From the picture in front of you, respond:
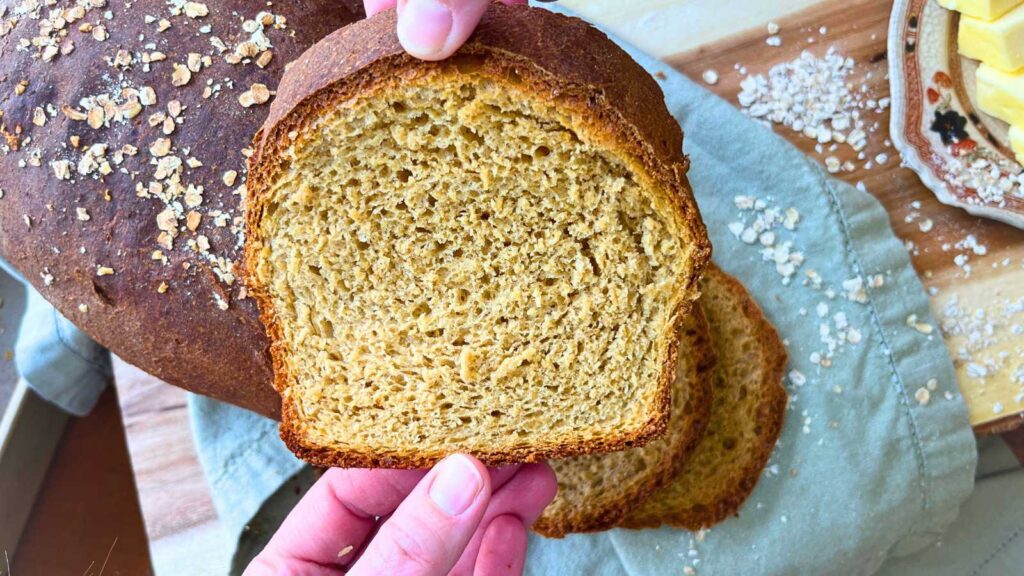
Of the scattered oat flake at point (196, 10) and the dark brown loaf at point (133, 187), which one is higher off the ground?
the scattered oat flake at point (196, 10)

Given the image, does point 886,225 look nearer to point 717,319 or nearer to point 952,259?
point 952,259

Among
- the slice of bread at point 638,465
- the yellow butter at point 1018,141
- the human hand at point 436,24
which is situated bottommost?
the slice of bread at point 638,465

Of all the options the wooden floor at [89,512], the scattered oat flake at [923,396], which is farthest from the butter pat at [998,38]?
the wooden floor at [89,512]

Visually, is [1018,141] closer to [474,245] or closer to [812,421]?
[812,421]

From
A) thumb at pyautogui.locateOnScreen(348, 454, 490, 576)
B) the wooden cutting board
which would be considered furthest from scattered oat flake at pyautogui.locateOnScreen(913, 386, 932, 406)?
thumb at pyautogui.locateOnScreen(348, 454, 490, 576)

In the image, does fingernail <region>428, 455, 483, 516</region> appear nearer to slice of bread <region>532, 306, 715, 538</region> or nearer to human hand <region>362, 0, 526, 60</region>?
slice of bread <region>532, 306, 715, 538</region>

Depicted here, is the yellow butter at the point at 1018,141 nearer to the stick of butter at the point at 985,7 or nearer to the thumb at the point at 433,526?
the stick of butter at the point at 985,7

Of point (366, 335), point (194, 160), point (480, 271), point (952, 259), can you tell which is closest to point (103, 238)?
point (194, 160)
